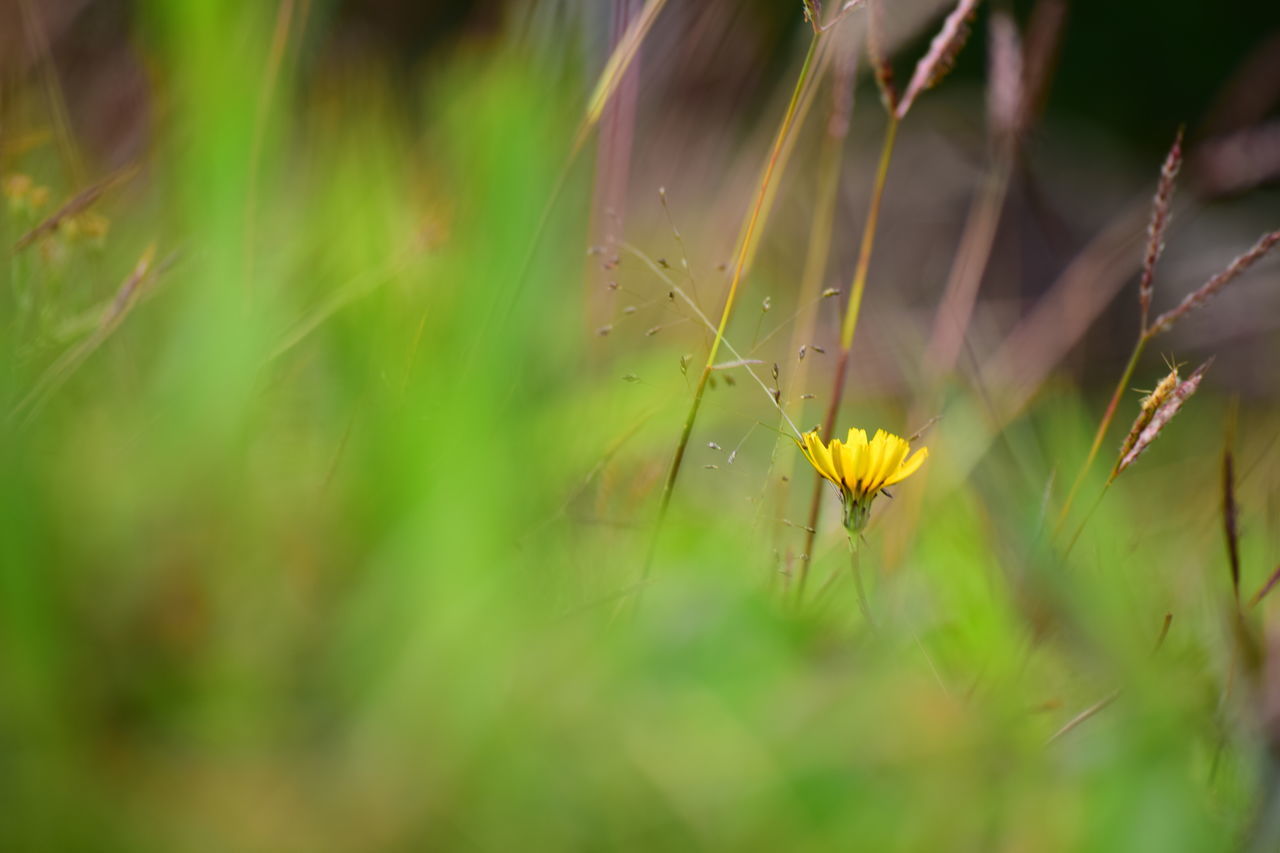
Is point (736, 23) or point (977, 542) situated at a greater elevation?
point (736, 23)

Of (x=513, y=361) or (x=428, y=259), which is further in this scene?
(x=428, y=259)

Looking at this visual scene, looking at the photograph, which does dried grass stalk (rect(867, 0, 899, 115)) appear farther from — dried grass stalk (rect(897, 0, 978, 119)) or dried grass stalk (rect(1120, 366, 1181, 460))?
dried grass stalk (rect(1120, 366, 1181, 460))

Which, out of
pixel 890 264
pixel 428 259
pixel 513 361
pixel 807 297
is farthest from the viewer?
pixel 890 264

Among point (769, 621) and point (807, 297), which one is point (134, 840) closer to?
point (769, 621)

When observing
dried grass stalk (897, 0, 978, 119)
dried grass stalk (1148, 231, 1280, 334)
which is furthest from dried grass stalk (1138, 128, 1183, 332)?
dried grass stalk (897, 0, 978, 119)

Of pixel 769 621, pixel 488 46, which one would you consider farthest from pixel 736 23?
pixel 769 621

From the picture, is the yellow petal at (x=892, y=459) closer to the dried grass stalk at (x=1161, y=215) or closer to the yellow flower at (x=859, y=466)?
the yellow flower at (x=859, y=466)
